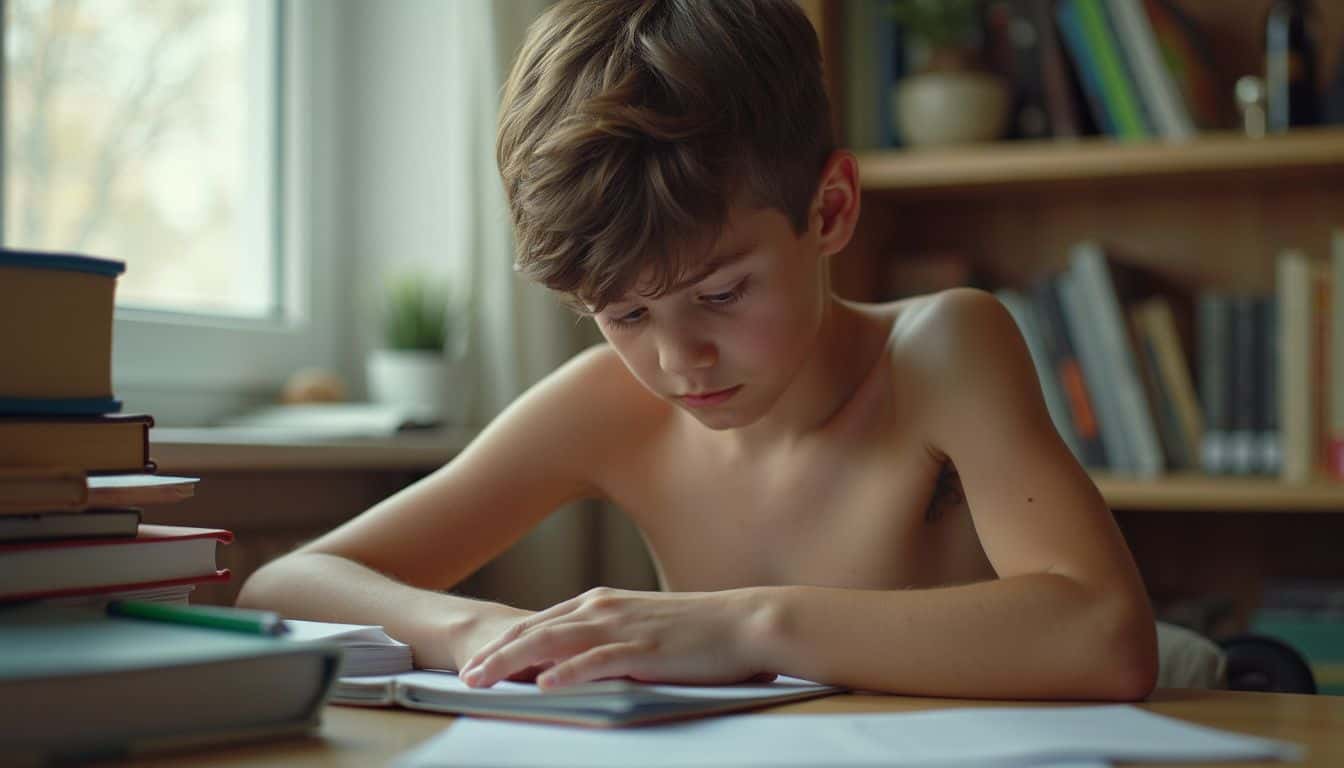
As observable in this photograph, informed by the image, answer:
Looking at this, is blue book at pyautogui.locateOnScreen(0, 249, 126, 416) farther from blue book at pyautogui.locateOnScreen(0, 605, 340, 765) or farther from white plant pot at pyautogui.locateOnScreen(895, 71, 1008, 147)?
white plant pot at pyautogui.locateOnScreen(895, 71, 1008, 147)

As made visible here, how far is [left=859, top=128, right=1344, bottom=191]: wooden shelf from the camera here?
69.5 inches

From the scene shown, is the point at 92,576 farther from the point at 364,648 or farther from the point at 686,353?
the point at 686,353

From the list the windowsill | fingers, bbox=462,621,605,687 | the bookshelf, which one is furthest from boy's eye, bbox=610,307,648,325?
the bookshelf

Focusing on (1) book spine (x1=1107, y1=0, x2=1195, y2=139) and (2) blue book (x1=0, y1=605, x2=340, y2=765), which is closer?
(2) blue book (x1=0, y1=605, x2=340, y2=765)

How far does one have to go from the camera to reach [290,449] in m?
1.46

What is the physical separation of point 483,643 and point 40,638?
28 cm

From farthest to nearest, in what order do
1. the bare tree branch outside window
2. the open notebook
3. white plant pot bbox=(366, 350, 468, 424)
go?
white plant pot bbox=(366, 350, 468, 424) < the bare tree branch outside window < the open notebook

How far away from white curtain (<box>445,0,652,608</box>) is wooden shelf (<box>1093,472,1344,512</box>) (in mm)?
730

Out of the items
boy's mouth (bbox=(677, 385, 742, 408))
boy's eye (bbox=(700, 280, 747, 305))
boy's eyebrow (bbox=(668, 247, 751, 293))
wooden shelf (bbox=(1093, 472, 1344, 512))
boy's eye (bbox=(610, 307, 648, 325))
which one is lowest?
wooden shelf (bbox=(1093, 472, 1344, 512))

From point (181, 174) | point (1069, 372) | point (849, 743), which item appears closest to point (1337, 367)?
point (1069, 372)

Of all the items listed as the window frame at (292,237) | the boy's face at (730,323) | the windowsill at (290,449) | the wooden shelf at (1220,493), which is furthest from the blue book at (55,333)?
the wooden shelf at (1220,493)

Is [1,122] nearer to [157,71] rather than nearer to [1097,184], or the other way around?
[157,71]

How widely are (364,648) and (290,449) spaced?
2.38 ft

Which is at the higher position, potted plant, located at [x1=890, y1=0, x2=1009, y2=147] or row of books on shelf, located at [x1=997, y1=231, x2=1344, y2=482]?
potted plant, located at [x1=890, y1=0, x2=1009, y2=147]
